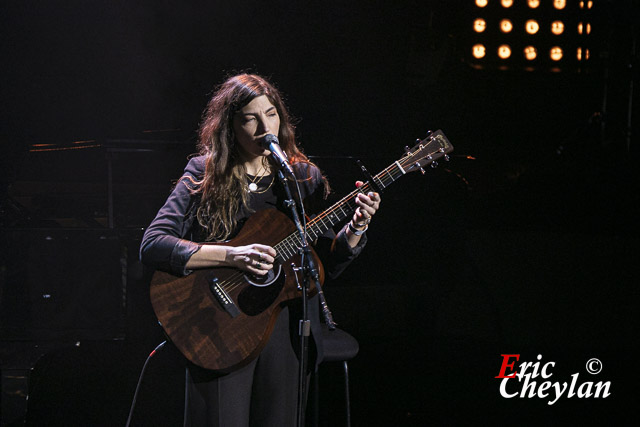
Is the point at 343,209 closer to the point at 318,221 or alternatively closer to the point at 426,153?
the point at 318,221

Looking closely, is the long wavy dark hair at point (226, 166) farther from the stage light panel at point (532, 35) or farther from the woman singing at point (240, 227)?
the stage light panel at point (532, 35)

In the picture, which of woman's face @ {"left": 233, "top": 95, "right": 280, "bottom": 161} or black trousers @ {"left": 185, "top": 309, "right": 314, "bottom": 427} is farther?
woman's face @ {"left": 233, "top": 95, "right": 280, "bottom": 161}

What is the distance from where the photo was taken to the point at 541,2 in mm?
4570

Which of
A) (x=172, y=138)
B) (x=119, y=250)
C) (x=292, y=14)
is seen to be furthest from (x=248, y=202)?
(x=292, y=14)

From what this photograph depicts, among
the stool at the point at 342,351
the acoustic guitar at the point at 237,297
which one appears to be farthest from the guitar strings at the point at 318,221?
the stool at the point at 342,351

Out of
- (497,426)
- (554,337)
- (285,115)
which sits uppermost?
(285,115)

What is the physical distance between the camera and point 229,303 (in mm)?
2008

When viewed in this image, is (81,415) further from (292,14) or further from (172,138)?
(292,14)

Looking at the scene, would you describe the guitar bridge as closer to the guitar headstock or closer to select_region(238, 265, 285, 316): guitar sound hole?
select_region(238, 265, 285, 316): guitar sound hole

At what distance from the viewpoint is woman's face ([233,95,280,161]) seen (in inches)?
81.4

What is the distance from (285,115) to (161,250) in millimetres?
729

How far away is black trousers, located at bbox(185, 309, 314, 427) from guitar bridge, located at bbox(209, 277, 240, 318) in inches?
6.5

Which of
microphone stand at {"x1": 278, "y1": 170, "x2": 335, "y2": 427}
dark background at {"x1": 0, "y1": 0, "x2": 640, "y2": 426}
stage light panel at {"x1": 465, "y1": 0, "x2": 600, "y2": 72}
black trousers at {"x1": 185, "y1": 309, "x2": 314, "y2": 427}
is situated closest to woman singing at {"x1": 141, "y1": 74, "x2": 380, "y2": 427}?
black trousers at {"x1": 185, "y1": 309, "x2": 314, "y2": 427}

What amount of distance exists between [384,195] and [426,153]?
5.95 feet
